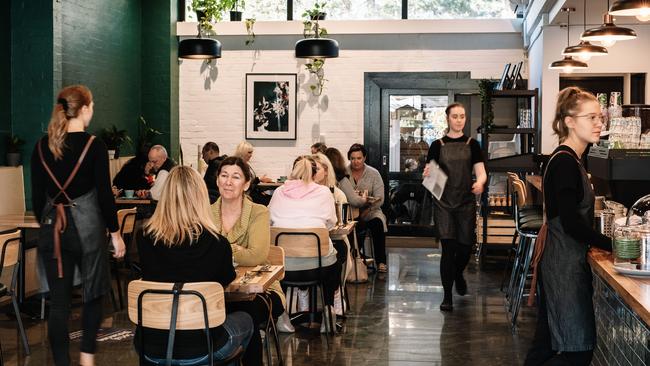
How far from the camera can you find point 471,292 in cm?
820

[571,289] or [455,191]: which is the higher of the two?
[455,191]

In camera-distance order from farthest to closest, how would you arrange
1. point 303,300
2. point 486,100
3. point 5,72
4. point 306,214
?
point 486,100
point 5,72
point 303,300
point 306,214

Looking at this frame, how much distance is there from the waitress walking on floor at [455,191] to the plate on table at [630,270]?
361cm

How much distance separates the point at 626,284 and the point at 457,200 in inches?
155

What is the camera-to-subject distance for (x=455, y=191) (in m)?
7.12

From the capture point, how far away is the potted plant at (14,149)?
9117 mm

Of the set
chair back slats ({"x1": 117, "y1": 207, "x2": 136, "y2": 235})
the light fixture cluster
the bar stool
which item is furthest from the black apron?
Answer: chair back slats ({"x1": 117, "y1": 207, "x2": 136, "y2": 235})

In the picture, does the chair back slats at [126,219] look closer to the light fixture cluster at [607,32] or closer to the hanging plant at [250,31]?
the light fixture cluster at [607,32]

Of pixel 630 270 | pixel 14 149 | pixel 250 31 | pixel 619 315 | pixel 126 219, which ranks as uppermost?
pixel 250 31

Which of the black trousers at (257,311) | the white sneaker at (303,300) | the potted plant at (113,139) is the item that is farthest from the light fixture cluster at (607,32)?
the potted plant at (113,139)

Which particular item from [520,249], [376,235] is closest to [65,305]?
[520,249]

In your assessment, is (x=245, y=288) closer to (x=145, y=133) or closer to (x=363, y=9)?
(x=145, y=133)

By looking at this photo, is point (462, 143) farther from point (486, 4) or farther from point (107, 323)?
point (486, 4)

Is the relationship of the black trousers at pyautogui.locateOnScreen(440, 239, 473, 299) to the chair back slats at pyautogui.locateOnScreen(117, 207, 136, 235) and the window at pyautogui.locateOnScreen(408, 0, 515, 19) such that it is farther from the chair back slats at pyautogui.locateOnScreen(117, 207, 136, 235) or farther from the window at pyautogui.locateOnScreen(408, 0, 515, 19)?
the window at pyautogui.locateOnScreen(408, 0, 515, 19)
